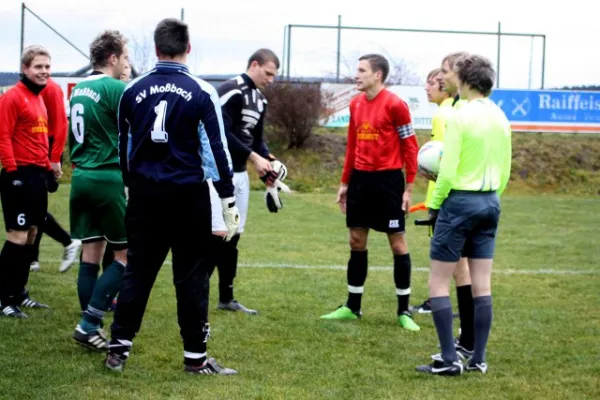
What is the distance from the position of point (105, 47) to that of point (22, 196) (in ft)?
5.88

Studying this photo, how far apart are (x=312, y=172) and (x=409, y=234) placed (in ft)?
38.1

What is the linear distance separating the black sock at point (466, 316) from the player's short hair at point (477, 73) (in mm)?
1587

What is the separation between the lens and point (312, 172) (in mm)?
26297

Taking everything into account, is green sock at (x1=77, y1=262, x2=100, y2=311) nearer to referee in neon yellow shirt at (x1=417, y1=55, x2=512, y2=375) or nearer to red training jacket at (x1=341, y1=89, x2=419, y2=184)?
red training jacket at (x1=341, y1=89, x2=419, y2=184)

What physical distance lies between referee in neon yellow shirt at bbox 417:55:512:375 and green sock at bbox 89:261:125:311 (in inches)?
91.0

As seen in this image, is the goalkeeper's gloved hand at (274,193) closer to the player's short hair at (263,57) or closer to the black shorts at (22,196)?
the player's short hair at (263,57)

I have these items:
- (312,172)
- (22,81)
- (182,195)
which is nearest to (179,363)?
(182,195)

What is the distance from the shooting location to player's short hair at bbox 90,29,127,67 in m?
6.69

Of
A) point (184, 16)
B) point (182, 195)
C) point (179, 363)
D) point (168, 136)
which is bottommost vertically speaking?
point (179, 363)

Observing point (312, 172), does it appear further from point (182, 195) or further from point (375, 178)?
point (182, 195)

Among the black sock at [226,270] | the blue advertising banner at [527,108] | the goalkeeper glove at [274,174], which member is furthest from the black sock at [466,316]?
the blue advertising banner at [527,108]

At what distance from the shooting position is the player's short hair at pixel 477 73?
5.79 meters

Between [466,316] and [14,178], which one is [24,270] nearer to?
[14,178]

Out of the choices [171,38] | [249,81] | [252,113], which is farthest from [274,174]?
[171,38]
